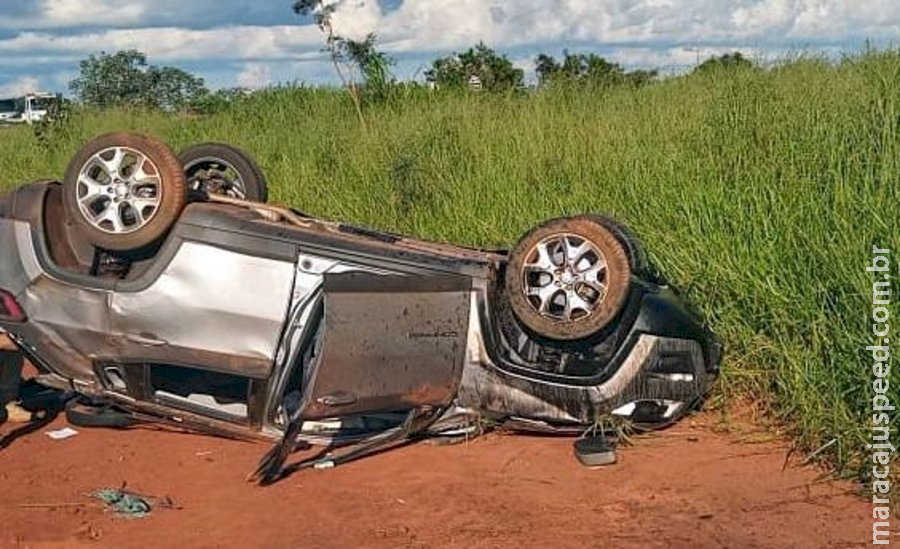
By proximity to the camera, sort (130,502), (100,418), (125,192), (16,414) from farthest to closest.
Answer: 1. (16,414)
2. (100,418)
3. (125,192)
4. (130,502)

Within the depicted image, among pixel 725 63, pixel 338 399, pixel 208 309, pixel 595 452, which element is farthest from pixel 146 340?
pixel 725 63

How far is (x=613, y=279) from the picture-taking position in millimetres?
5020

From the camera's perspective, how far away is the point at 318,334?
5.02 metres

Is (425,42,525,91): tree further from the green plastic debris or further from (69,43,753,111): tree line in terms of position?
Answer: the green plastic debris

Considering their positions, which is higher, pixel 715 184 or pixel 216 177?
pixel 216 177

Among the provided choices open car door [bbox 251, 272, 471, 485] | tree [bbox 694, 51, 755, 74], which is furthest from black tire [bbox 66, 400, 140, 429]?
tree [bbox 694, 51, 755, 74]

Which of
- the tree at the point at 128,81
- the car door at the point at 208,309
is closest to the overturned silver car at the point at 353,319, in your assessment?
the car door at the point at 208,309

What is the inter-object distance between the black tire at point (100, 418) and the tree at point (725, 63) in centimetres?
630

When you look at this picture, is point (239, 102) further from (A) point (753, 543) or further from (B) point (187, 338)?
(A) point (753, 543)

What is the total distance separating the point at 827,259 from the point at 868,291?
0.43 m

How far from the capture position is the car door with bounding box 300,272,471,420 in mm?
4766

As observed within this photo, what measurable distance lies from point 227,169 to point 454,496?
2690 millimetres

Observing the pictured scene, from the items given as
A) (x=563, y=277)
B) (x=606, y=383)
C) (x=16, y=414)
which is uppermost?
(x=563, y=277)

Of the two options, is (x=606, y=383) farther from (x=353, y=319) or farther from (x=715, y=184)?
(x=715, y=184)
